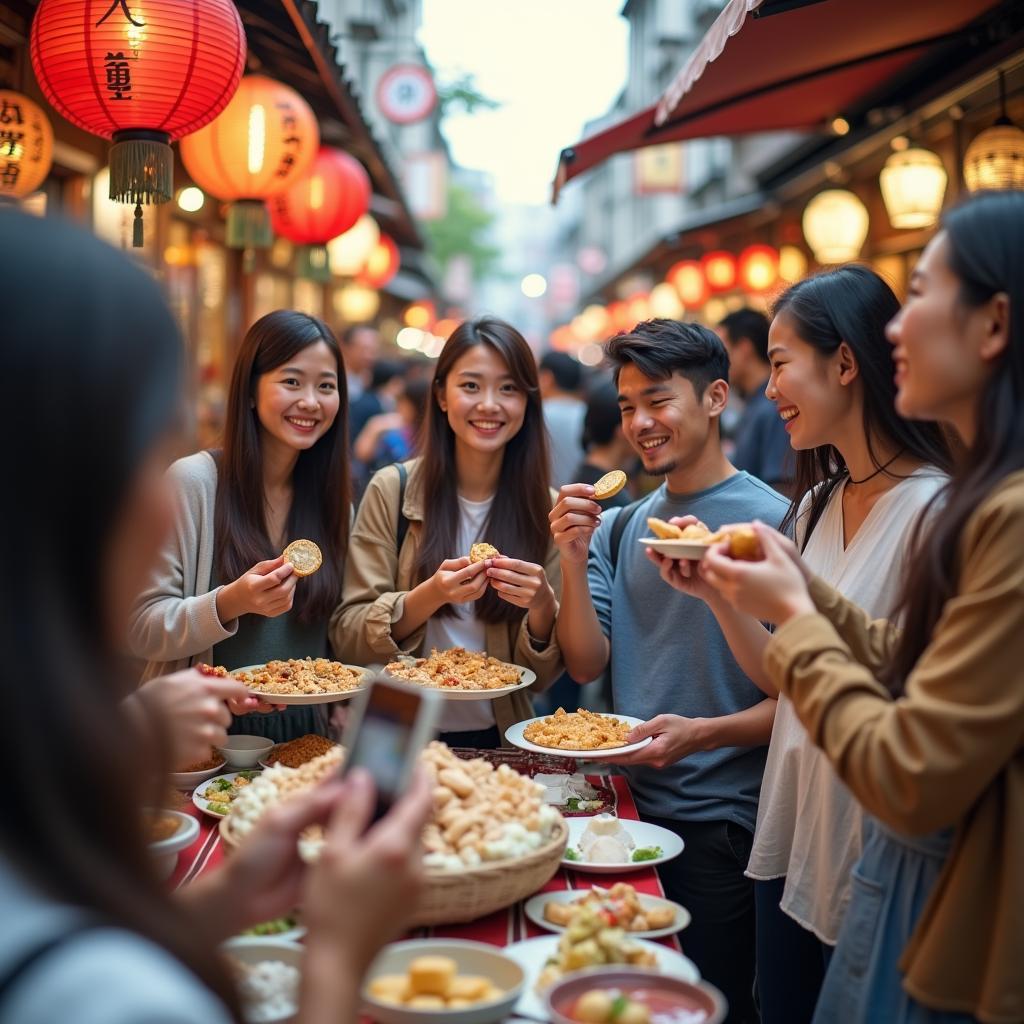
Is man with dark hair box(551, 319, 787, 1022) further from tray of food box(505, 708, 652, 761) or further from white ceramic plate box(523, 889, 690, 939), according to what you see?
white ceramic plate box(523, 889, 690, 939)

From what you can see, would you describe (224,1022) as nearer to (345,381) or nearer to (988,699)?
(988,699)

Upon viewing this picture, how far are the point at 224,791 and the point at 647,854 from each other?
129cm

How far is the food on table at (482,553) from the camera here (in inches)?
149

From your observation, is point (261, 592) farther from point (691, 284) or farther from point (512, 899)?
point (691, 284)

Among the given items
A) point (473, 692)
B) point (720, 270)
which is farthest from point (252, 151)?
point (720, 270)

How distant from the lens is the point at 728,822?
134 inches

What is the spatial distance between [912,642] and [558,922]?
1.00 meters

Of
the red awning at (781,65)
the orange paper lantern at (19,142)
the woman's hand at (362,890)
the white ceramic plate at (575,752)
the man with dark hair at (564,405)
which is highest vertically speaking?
the red awning at (781,65)

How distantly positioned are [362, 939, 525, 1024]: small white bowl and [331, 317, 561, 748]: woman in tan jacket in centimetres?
174

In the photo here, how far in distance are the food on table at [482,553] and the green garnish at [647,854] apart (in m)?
1.25

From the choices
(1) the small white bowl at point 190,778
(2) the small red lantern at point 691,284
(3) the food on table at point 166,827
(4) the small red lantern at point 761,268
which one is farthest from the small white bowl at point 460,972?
(2) the small red lantern at point 691,284

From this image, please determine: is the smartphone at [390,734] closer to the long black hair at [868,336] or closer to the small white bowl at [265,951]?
the small white bowl at [265,951]

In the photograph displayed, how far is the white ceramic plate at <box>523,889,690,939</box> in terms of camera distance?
236cm

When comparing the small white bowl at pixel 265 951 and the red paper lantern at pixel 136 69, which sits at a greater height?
the red paper lantern at pixel 136 69
